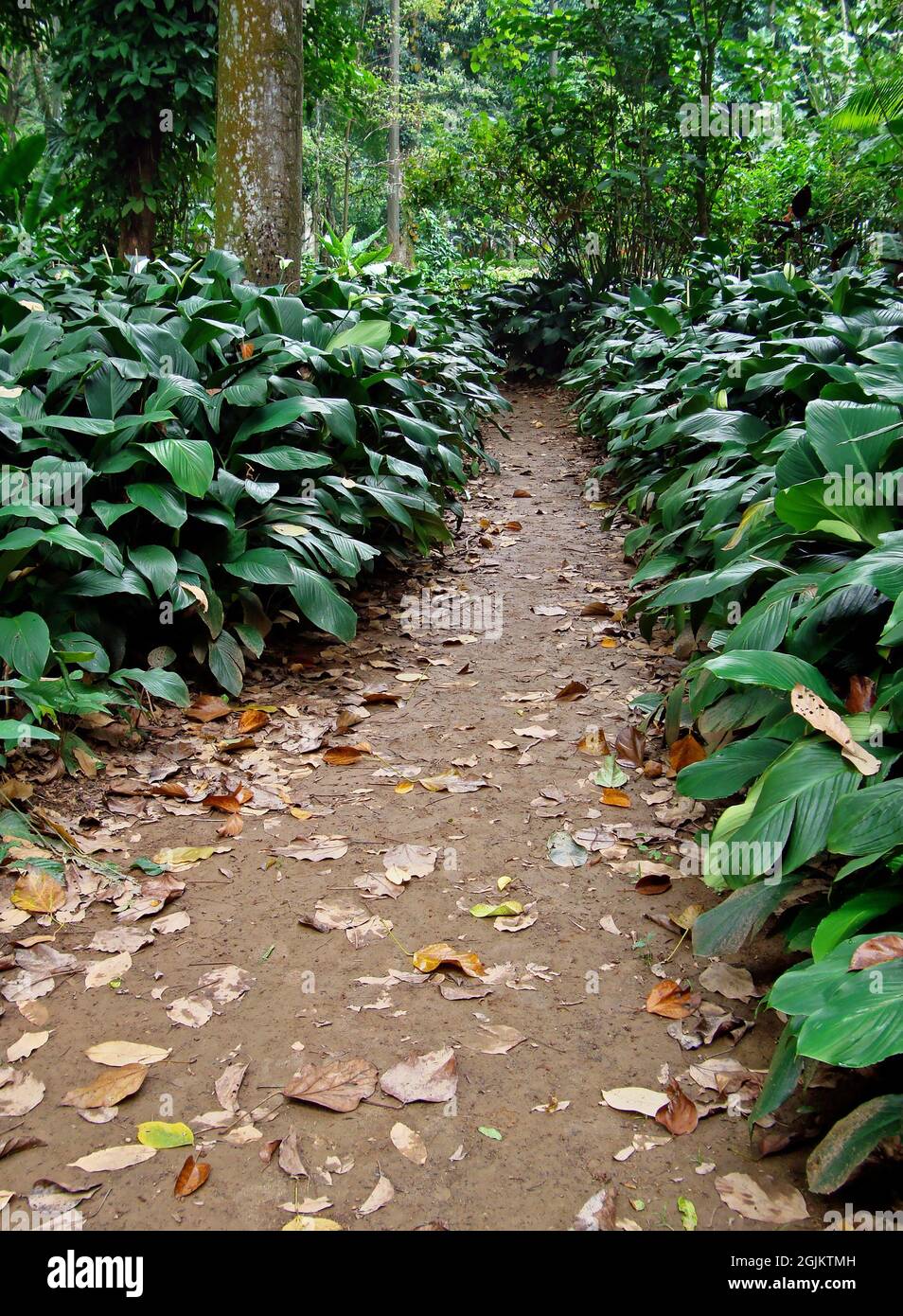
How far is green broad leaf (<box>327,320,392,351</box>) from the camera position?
429 cm

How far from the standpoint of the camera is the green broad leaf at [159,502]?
3057 mm

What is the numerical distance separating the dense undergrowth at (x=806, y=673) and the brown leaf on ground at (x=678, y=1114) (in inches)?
5.9

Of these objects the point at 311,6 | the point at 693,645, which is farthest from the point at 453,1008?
the point at 311,6

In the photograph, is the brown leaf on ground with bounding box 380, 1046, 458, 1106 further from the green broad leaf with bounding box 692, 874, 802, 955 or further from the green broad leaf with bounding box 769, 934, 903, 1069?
the green broad leaf with bounding box 769, 934, 903, 1069

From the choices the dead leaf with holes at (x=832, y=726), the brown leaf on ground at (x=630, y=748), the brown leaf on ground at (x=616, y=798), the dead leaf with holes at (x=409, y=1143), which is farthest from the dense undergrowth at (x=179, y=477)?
the dead leaf with holes at (x=832, y=726)

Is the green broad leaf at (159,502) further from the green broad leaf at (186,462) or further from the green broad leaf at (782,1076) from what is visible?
the green broad leaf at (782,1076)

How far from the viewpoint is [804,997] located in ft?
4.53

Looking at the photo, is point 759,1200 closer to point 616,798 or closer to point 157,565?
point 616,798

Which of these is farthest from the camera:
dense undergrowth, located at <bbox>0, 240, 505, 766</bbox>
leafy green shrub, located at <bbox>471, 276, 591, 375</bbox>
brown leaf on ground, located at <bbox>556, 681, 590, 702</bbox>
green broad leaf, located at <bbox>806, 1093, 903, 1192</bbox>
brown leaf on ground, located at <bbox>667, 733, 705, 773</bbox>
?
leafy green shrub, located at <bbox>471, 276, 591, 375</bbox>

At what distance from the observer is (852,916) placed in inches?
59.6

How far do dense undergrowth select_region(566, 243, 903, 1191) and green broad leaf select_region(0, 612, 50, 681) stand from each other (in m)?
1.71

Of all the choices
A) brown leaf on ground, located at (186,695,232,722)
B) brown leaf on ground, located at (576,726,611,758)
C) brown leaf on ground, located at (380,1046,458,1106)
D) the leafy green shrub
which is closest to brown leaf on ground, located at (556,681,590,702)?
brown leaf on ground, located at (576,726,611,758)

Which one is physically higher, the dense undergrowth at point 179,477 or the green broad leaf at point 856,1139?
the dense undergrowth at point 179,477
